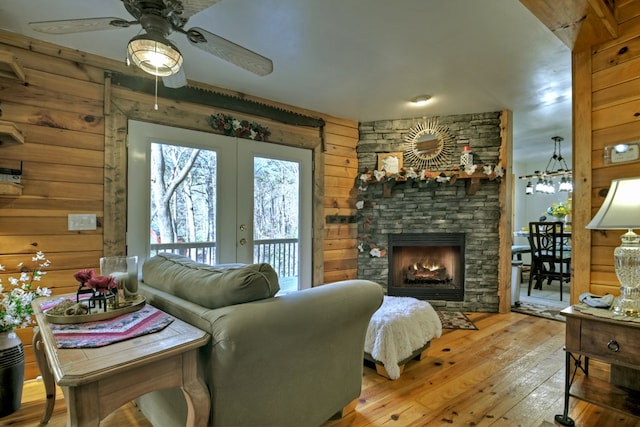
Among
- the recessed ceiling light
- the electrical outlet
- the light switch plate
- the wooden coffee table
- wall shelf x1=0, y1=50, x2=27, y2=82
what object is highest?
the recessed ceiling light

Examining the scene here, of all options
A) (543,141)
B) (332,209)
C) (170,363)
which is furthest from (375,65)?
(543,141)

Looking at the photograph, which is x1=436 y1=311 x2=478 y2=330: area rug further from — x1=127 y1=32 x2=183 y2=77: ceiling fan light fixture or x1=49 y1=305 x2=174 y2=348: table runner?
x1=127 y1=32 x2=183 y2=77: ceiling fan light fixture

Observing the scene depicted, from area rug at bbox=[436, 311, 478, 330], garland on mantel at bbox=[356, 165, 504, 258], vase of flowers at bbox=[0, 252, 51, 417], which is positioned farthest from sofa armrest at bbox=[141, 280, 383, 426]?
garland on mantel at bbox=[356, 165, 504, 258]

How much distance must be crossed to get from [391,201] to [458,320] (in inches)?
63.1

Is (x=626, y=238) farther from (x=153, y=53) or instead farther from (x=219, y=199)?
(x=219, y=199)

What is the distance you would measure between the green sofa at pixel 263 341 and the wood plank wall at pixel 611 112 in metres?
1.54

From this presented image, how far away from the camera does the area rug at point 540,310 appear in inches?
148

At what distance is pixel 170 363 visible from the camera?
3.55ft

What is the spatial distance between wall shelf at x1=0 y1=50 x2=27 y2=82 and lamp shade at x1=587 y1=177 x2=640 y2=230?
3.54 m

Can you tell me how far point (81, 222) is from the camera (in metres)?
2.53

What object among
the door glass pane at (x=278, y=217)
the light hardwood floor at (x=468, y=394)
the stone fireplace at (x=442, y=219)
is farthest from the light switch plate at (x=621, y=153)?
the door glass pane at (x=278, y=217)

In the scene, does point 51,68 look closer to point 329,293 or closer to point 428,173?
point 329,293

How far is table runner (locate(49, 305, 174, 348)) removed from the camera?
3.54ft

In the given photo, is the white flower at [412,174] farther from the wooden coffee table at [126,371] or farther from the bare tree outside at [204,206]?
the wooden coffee table at [126,371]
